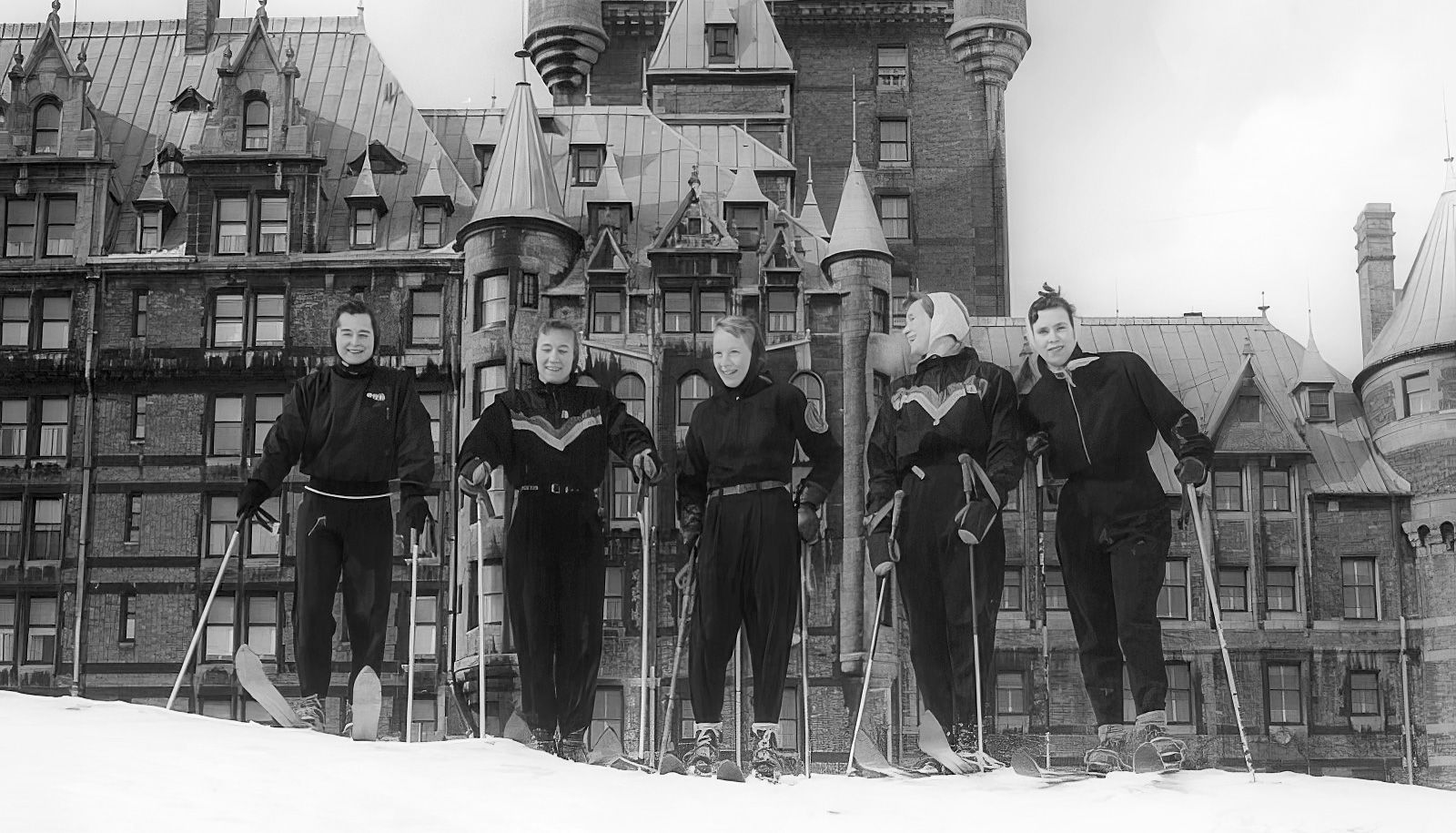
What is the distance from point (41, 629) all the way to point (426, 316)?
876 cm

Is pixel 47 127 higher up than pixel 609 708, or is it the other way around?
pixel 47 127

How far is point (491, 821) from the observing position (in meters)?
10.8

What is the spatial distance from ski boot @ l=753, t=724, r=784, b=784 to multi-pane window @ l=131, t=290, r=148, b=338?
2356cm

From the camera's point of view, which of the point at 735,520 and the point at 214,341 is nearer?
the point at 735,520

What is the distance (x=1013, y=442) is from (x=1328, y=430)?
993 inches

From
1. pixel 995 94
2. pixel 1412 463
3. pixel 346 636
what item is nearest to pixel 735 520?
pixel 346 636

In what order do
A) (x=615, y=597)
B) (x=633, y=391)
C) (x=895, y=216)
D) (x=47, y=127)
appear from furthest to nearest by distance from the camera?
(x=895, y=216) < (x=47, y=127) < (x=633, y=391) < (x=615, y=597)

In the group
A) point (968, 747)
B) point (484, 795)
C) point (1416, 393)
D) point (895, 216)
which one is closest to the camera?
point (484, 795)

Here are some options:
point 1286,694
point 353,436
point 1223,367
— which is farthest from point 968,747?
point 1223,367

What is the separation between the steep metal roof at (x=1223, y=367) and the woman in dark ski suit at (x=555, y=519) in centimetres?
2185

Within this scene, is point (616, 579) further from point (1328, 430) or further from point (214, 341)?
point (1328, 430)

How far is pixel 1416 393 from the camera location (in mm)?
37875

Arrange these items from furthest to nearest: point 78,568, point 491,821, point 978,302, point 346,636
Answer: point 978,302 → point 78,568 → point 346,636 → point 491,821

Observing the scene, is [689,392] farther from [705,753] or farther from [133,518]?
[705,753]
